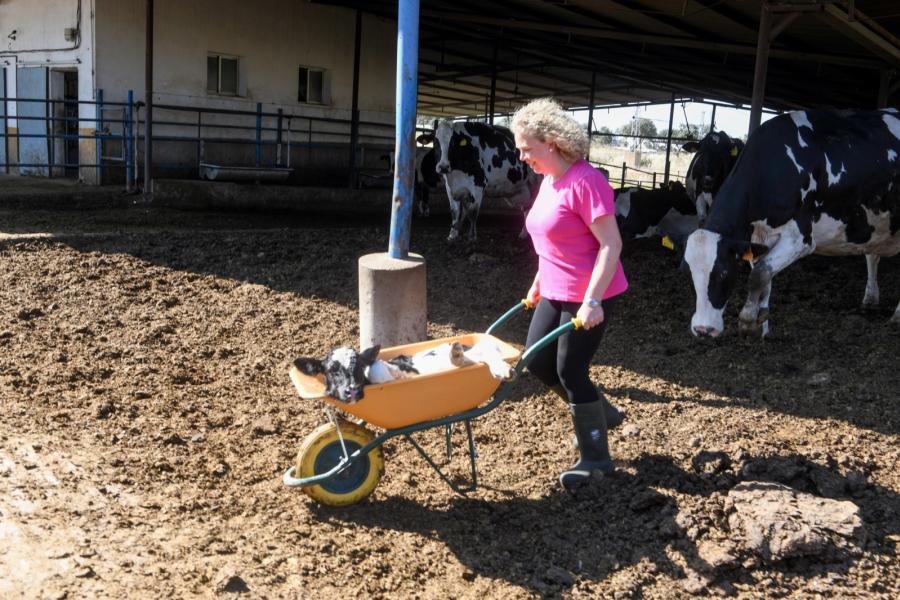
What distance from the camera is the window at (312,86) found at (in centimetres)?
1723

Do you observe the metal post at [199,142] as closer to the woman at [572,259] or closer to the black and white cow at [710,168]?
the black and white cow at [710,168]

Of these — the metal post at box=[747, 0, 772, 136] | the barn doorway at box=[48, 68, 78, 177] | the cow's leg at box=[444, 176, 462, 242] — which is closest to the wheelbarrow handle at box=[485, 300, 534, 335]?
the metal post at box=[747, 0, 772, 136]

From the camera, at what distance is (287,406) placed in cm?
498

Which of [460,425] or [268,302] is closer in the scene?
[460,425]

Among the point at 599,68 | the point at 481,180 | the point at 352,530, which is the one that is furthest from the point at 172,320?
the point at 599,68

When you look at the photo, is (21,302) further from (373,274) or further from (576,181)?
(576,181)

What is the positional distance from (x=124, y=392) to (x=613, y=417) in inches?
115

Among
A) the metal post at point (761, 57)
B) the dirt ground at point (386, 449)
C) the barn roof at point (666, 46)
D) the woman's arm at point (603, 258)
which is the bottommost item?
the dirt ground at point (386, 449)

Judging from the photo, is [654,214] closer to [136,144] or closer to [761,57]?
[761,57]

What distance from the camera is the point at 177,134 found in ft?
48.9

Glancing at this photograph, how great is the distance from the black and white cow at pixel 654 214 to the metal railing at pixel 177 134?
6.36 meters

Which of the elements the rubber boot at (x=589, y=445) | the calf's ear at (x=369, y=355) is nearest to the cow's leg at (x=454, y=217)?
the rubber boot at (x=589, y=445)

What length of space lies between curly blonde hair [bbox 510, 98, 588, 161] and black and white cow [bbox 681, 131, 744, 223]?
685 centimetres

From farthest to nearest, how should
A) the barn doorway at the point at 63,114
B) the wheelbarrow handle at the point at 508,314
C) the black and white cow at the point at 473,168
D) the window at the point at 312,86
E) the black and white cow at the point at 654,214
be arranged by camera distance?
the window at the point at 312,86, the barn doorway at the point at 63,114, the black and white cow at the point at 473,168, the black and white cow at the point at 654,214, the wheelbarrow handle at the point at 508,314
